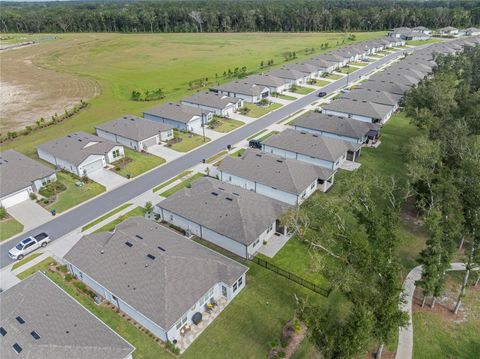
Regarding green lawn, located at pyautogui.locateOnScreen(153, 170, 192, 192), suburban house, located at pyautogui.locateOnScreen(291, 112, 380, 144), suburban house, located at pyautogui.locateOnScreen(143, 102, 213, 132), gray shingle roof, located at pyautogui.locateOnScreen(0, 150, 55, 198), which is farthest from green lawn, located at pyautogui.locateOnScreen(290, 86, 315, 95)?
gray shingle roof, located at pyautogui.locateOnScreen(0, 150, 55, 198)

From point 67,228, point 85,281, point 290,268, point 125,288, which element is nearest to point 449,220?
point 290,268

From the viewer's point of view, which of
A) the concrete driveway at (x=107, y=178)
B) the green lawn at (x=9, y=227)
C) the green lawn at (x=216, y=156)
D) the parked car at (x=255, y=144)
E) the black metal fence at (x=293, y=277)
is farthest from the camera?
the parked car at (x=255, y=144)

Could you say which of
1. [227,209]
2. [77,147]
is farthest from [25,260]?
[77,147]

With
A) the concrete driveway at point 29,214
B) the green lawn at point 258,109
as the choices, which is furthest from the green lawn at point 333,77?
the concrete driveway at point 29,214

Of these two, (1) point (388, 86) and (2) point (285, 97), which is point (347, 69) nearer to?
(1) point (388, 86)

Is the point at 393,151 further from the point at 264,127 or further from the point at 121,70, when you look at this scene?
the point at 121,70

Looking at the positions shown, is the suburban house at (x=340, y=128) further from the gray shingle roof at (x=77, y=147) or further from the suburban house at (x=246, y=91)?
the gray shingle roof at (x=77, y=147)

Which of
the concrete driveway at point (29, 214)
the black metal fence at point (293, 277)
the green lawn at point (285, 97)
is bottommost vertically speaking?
the black metal fence at point (293, 277)

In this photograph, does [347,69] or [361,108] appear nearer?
[361,108]
